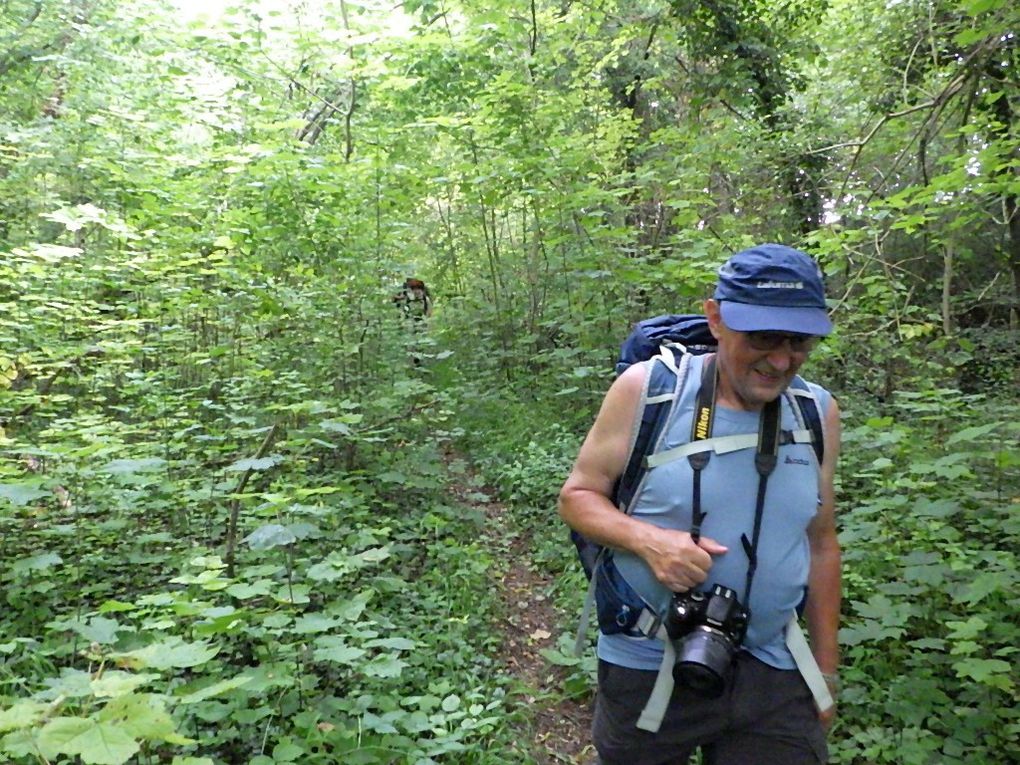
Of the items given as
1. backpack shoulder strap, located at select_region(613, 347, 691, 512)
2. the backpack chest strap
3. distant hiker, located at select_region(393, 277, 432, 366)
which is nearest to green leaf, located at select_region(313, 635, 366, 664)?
backpack shoulder strap, located at select_region(613, 347, 691, 512)

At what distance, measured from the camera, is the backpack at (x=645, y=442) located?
195cm

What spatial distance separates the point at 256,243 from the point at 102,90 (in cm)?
504

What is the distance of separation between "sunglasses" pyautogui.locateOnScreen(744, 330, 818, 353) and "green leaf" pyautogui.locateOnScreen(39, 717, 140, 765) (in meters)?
1.73

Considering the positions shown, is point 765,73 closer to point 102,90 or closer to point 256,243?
point 256,243

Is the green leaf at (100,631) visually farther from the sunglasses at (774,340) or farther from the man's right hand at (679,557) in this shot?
the sunglasses at (774,340)

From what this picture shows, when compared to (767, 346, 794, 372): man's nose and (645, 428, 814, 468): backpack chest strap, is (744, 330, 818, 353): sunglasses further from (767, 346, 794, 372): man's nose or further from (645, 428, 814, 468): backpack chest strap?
(645, 428, 814, 468): backpack chest strap

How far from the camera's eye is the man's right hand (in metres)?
1.82

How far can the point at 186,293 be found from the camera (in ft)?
25.0

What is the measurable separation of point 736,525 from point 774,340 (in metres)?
0.47

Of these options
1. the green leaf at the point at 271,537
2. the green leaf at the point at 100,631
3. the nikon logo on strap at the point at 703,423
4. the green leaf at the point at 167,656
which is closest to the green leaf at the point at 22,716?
the green leaf at the point at 167,656

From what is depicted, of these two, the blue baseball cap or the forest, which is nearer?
the blue baseball cap

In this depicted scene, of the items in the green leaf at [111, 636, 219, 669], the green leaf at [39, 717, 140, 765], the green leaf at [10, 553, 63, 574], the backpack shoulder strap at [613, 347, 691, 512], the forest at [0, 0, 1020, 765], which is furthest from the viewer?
the green leaf at [10, 553, 63, 574]

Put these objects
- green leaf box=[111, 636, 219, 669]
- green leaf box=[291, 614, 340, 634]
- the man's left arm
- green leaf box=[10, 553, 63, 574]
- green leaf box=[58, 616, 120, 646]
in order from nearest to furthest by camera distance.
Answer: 1. the man's left arm
2. green leaf box=[111, 636, 219, 669]
3. green leaf box=[58, 616, 120, 646]
4. green leaf box=[291, 614, 340, 634]
5. green leaf box=[10, 553, 63, 574]

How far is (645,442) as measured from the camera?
1.95m
